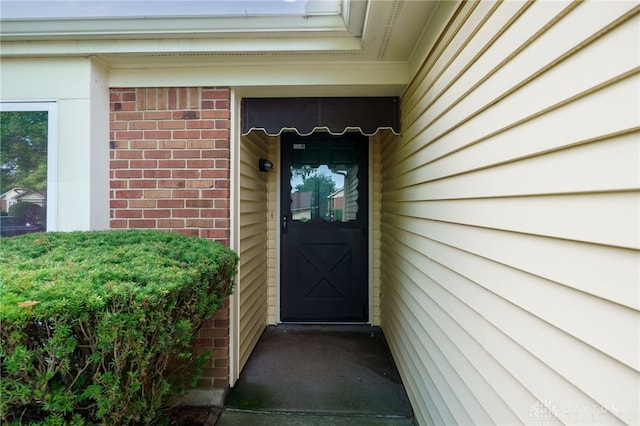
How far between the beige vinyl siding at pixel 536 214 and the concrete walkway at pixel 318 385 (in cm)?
64

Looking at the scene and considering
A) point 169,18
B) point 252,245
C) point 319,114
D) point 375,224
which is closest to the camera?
point 169,18

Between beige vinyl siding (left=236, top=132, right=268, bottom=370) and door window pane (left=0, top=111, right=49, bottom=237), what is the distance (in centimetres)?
141

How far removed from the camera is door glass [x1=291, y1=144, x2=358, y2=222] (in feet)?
12.8

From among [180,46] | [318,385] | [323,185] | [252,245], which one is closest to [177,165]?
[180,46]

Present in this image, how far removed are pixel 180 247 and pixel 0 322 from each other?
0.86m

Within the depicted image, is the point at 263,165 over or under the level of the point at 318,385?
over

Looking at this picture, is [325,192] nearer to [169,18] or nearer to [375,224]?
A: [375,224]

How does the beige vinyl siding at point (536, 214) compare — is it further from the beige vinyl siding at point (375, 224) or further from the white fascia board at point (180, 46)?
the beige vinyl siding at point (375, 224)

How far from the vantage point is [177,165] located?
98.0 inches

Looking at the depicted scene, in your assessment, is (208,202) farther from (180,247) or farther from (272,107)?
(272,107)

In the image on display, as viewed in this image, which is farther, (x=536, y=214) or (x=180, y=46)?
(x=180, y=46)

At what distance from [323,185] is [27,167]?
269 cm

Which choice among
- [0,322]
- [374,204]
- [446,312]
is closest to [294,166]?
[374,204]

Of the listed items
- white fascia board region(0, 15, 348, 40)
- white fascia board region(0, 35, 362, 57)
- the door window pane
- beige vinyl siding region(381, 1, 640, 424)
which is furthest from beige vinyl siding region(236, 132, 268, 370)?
beige vinyl siding region(381, 1, 640, 424)
